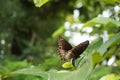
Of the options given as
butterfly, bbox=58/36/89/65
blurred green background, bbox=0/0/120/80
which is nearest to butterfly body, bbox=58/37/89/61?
butterfly, bbox=58/36/89/65

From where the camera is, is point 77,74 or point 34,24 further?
point 34,24

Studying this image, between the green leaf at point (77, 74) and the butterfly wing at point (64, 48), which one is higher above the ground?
the butterfly wing at point (64, 48)

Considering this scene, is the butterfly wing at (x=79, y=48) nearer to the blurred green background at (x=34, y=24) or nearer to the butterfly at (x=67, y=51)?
the butterfly at (x=67, y=51)

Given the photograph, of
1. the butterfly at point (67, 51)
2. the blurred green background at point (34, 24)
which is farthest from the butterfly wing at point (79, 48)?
the blurred green background at point (34, 24)

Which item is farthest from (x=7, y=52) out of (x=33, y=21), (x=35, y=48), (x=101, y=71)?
(x=101, y=71)

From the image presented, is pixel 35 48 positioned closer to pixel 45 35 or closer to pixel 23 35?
pixel 23 35

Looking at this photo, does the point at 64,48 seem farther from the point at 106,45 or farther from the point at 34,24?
the point at 34,24

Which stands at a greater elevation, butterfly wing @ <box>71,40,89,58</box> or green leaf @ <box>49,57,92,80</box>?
butterfly wing @ <box>71,40,89,58</box>

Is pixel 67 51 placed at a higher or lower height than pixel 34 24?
lower

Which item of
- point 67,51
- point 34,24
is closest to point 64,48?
point 67,51

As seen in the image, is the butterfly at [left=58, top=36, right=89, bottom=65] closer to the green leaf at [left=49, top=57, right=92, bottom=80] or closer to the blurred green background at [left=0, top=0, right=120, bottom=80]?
the green leaf at [left=49, top=57, right=92, bottom=80]

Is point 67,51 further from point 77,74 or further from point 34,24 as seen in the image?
point 34,24
